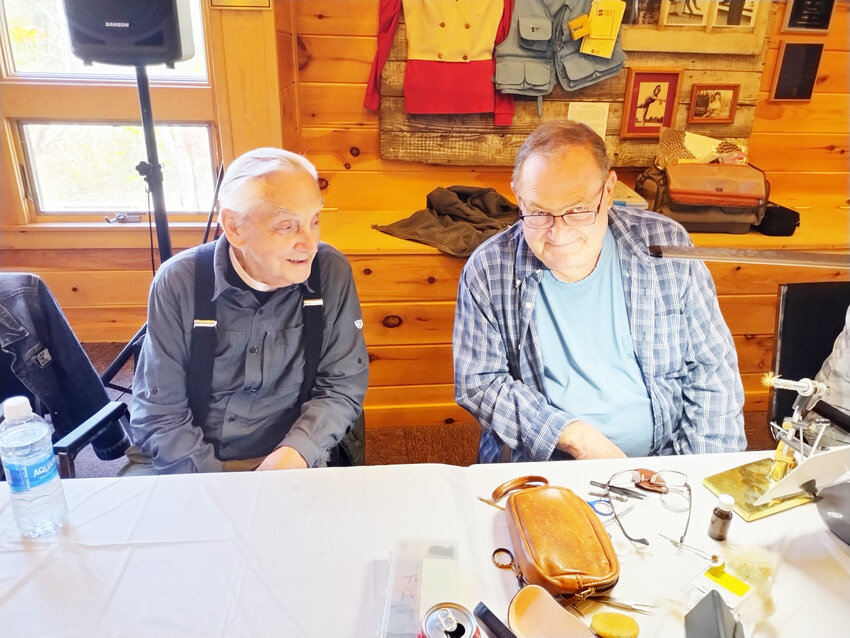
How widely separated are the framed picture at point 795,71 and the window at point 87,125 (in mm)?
2499

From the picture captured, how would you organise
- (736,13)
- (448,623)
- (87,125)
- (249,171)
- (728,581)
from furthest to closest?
(87,125) → (736,13) → (249,171) → (728,581) → (448,623)

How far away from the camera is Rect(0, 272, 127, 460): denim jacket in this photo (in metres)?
1.30

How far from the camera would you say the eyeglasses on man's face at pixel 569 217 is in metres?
1.27

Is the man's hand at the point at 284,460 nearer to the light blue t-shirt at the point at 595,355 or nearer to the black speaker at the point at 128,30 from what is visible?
the light blue t-shirt at the point at 595,355

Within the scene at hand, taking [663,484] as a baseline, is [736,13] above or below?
above

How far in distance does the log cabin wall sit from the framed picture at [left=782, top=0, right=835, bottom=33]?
36mm

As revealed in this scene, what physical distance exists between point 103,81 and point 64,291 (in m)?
0.99

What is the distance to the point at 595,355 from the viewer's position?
137cm

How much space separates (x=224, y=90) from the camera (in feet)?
7.01

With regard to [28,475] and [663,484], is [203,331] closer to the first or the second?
[28,475]

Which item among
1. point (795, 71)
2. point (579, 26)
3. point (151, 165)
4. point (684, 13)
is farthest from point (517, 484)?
point (795, 71)

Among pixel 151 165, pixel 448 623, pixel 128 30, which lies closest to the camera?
pixel 448 623

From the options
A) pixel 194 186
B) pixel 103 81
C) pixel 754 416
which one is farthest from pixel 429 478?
pixel 103 81

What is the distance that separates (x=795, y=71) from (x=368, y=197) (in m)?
1.97
